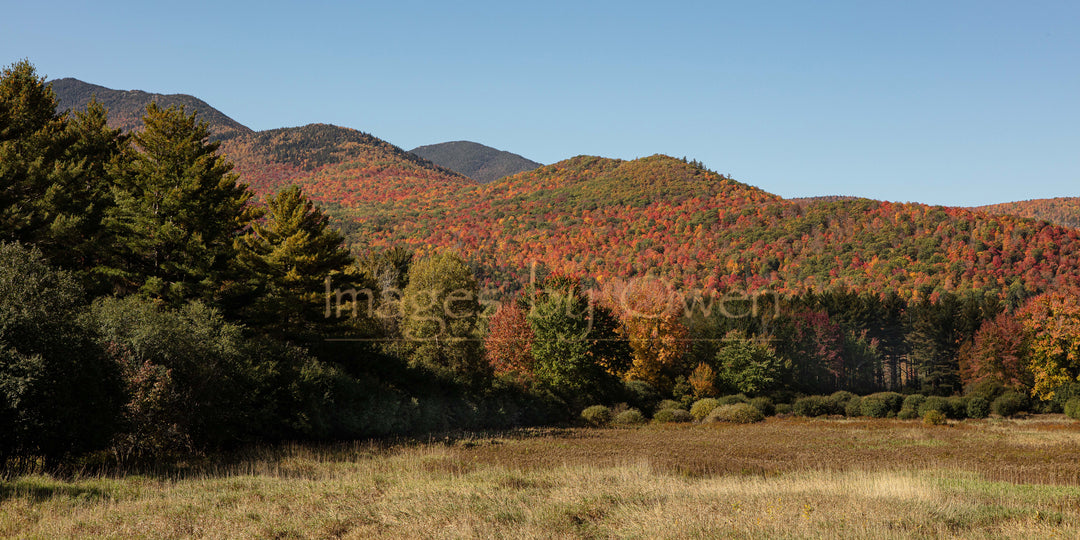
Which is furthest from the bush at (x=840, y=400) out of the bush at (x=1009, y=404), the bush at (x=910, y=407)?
the bush at (x=1009, y=404)

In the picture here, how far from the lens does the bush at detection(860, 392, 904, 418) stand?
56406 millimetres

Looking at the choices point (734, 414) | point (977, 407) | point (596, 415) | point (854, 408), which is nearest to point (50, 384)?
point (596, 415)

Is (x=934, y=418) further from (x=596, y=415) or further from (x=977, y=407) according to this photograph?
(x=596, y=415)

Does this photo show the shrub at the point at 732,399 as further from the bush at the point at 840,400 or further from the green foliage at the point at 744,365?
the bush at the point at 840,400

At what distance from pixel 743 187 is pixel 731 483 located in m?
179

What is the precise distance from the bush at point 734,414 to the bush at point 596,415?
23.4 feet

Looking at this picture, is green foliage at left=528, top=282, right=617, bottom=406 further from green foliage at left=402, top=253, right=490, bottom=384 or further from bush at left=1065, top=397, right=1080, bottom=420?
bush at left=1065, top=397, right=1080, bottom=420

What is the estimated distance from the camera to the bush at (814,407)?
57344 millimetres

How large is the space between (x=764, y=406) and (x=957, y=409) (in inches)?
564

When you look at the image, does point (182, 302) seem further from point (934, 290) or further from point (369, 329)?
point (934, 290)

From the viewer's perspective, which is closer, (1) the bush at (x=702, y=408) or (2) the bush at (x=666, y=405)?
(1) the bush at (x=702, y=408)

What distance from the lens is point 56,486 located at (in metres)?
13.4

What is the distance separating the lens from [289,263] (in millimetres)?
40031

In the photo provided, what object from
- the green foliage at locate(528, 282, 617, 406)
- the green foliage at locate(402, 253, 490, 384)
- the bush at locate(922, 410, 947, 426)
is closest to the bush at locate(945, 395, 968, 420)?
the bush at locate(922, 410, 947, 426)
